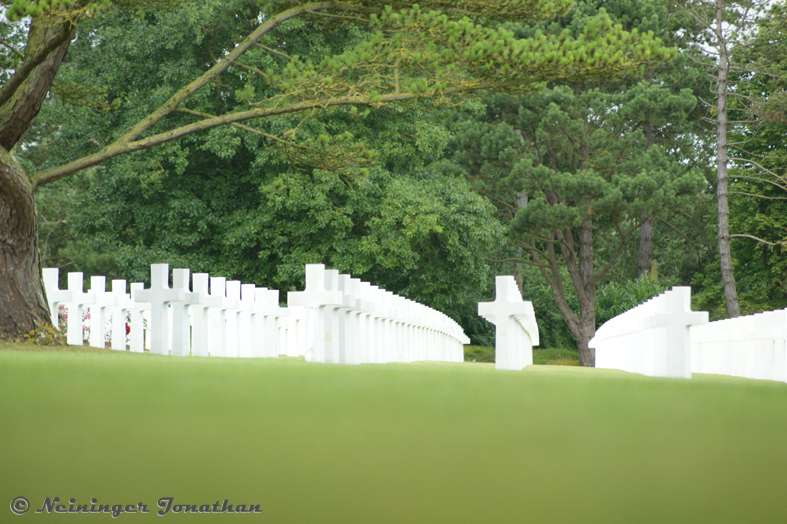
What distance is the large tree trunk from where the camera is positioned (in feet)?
30.5

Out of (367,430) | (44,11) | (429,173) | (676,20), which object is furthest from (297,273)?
(367,430)

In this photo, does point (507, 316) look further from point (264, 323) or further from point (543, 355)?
point (543, 355)

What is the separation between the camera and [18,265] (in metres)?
9.59

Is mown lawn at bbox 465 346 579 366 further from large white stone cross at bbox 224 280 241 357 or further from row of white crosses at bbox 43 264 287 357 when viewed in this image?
large white stone cross at bbox 224 280 241 357

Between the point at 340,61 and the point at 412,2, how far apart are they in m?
1.37

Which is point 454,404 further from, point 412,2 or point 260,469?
point 412,2

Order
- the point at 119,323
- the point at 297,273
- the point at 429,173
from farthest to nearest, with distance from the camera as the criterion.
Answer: the point at 429,173 → the point at 297,273 → the point at 119,323

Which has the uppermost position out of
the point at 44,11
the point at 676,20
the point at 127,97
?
the point at 676,20

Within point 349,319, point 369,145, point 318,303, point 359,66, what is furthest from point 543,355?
point 318,303

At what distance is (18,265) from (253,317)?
2.79 m

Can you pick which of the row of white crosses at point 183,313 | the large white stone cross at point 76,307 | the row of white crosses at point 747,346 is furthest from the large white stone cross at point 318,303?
the large white stone cross at point 76,307

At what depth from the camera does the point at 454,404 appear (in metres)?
3.52

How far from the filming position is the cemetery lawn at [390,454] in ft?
7.82

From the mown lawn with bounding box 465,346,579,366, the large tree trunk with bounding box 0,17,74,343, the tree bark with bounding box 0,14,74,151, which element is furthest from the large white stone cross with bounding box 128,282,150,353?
the mown lawn with bounding box 465,346,579,366
